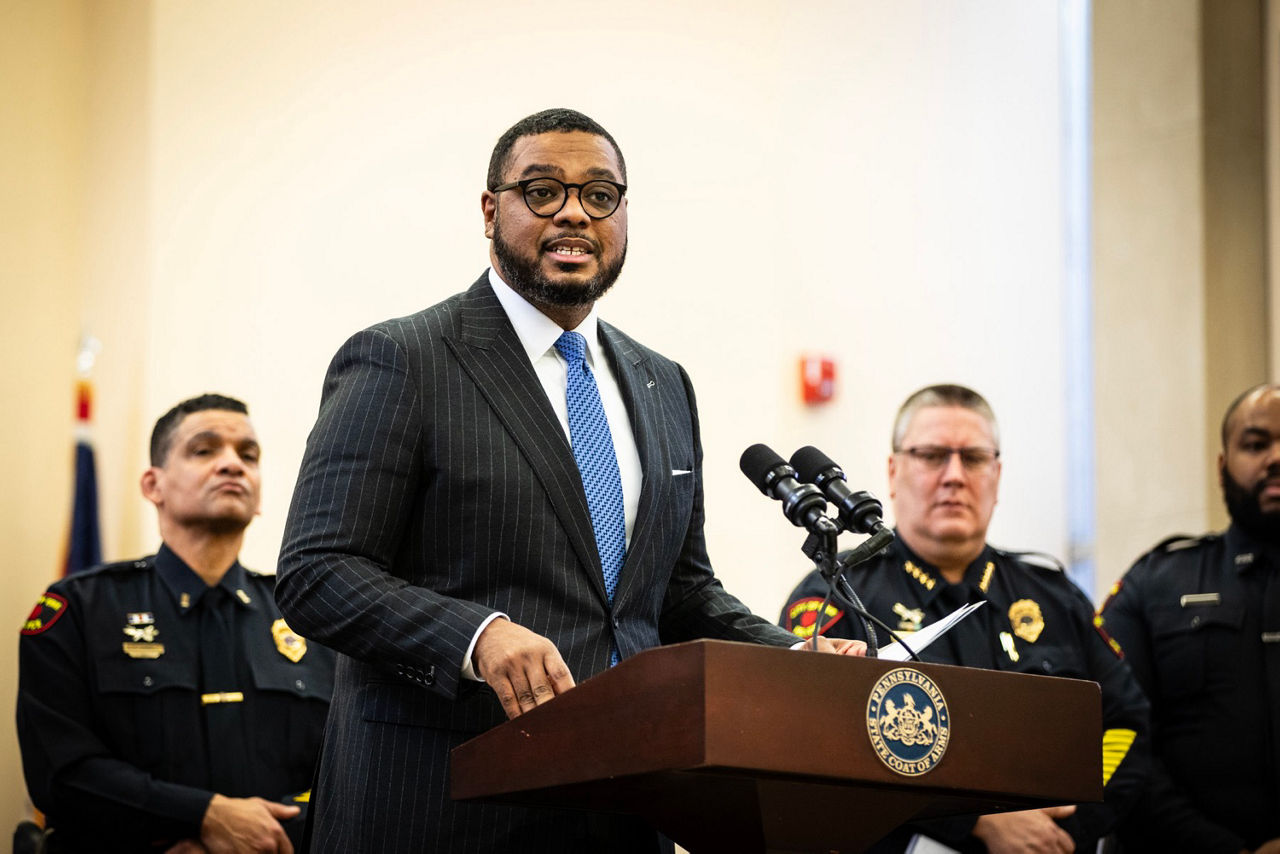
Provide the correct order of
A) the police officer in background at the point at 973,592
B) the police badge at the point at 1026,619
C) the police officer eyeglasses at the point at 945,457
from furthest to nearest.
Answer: the police officer eyeglasses at the point at 945,457, the police badge at the point at 1026,619, the police officer in background at the point at 973,592

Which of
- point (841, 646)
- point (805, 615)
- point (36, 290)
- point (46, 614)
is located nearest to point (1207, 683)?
point (805, 615)

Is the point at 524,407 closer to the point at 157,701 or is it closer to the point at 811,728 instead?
the point at 811,728

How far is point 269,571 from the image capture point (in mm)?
4449

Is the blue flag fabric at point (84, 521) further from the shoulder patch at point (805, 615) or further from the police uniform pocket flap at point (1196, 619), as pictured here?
the police uniform pocket flap at point (1196, 619)

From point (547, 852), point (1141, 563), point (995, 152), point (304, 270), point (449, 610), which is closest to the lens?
point (449, 610)

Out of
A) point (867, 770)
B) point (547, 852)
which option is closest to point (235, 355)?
point (547, 852)

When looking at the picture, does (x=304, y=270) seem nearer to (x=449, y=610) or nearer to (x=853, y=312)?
(x=853, y=312)

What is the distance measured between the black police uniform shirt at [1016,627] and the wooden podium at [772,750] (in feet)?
5.46

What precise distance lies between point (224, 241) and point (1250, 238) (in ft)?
13.5

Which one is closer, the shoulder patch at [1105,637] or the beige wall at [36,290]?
the shoulder patch at [1105,637]

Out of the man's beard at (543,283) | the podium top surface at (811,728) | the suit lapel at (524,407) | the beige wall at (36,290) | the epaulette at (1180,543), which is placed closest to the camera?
the podium top surface at (811,728)

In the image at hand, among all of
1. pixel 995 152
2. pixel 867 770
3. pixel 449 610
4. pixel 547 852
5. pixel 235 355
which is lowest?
pixel 547 852

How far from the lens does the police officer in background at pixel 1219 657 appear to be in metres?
3.81

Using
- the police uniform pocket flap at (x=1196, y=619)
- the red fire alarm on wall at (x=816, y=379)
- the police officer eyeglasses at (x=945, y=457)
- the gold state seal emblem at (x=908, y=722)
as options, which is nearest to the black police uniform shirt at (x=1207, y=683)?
the police uniform pocket flap at (x=1196, y=619)
